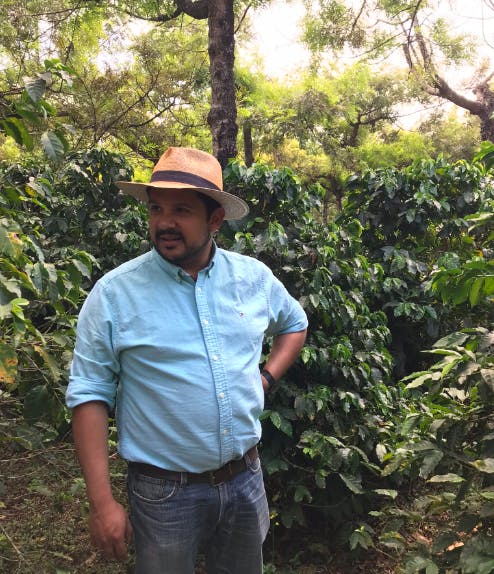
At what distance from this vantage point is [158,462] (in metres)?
1.49

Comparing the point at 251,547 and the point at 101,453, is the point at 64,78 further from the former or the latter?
the point at 251,547

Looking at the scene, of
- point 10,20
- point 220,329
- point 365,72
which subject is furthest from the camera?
point 365,72

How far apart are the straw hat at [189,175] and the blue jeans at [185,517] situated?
879 mm

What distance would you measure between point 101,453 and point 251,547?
0.67 m

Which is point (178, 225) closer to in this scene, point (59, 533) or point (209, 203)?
point (209, 203)

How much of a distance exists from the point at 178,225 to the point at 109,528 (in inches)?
34.9

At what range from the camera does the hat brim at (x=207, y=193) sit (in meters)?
1.55

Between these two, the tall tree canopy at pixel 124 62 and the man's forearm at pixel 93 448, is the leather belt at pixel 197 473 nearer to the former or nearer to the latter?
the man's forearm at pixel 93 448

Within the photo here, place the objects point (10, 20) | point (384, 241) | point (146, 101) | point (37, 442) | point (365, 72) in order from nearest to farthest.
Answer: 1. point (37, 442)
2. point (384, 241)
3. point (10, 20)
4. point (146, 101)
5. point (365, 72)

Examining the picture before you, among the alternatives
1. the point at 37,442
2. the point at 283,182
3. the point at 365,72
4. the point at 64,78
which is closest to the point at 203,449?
the point at 37,442

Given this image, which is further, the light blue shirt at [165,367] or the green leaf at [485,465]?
the green leaf at [485,465]

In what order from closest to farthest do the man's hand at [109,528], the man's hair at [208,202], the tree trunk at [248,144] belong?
the man's hand at [109,528]
the man's hair at [208,202]
the tree trunk at [248,144]

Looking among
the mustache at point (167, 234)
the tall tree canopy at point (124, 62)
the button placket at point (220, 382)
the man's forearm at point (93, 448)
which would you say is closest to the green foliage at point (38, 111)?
the mustache at point (167, 234)

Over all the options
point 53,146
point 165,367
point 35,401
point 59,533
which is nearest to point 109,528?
point 165,367
